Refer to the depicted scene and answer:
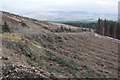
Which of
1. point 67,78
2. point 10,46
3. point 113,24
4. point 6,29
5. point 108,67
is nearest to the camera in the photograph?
point 67,78

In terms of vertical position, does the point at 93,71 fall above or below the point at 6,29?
below

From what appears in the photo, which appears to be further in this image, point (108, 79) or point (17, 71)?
point (108, 79)

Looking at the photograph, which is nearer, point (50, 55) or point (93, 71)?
point (93, 71)

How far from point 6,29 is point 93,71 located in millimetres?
19157

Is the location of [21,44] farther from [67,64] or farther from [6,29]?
[6,29]

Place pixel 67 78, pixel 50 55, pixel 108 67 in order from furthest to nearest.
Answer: pixel 108 67, pixel 50 55, pixel 67 78

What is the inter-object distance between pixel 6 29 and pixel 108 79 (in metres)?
21.5

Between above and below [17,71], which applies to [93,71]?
below

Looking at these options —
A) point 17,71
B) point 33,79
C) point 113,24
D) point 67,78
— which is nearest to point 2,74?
point 17,71

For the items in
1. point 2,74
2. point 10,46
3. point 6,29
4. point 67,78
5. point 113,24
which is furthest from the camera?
point 113,24

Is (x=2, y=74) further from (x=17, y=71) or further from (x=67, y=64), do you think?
(x=67, y=64)

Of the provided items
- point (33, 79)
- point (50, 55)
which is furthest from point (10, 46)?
point (33, 79)

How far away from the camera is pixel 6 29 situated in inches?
2012

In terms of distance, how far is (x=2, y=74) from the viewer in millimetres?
24203
